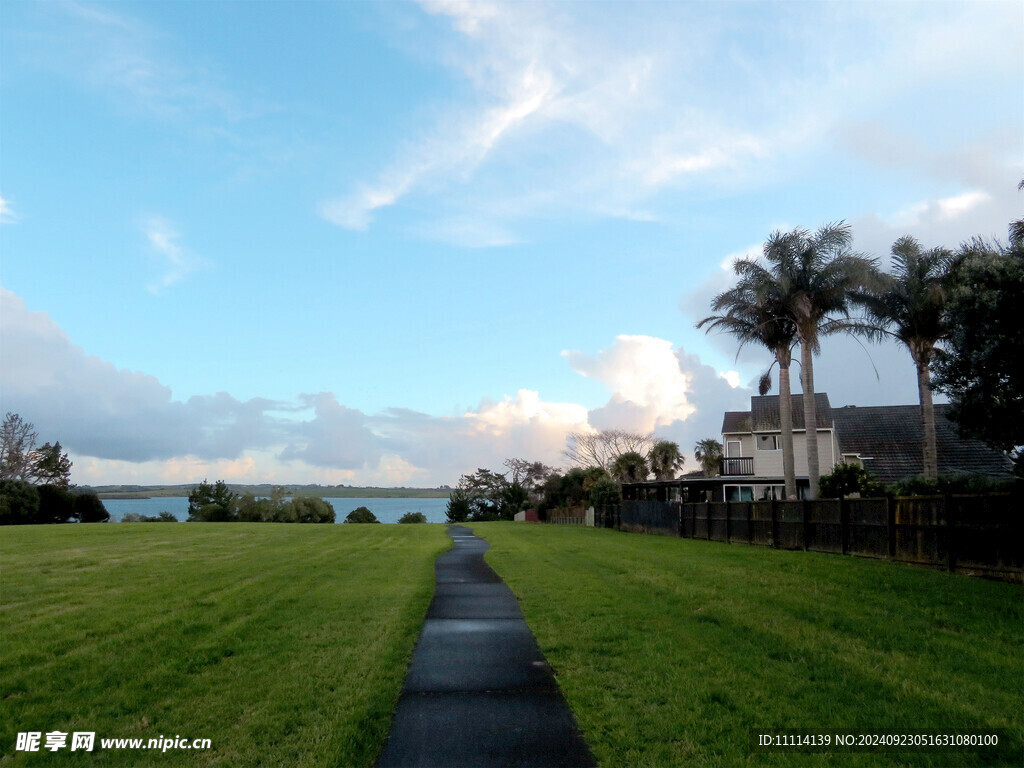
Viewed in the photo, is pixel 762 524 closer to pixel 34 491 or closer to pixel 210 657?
pixel 210 657

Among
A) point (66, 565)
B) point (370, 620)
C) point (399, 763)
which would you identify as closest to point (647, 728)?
point (399, 763)

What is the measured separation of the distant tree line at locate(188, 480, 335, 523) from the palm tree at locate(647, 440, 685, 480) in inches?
1112

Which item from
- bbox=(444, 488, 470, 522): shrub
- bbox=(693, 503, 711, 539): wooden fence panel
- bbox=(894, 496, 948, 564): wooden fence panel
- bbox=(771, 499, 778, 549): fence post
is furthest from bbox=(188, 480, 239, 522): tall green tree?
bbox=(894, 496, 948, 564): wooden fence panel

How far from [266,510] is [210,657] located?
5494 cm

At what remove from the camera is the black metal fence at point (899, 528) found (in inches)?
531

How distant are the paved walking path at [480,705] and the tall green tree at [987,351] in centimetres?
829

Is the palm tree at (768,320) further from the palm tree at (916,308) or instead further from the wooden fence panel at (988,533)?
the wooden fence panel at (988,533)

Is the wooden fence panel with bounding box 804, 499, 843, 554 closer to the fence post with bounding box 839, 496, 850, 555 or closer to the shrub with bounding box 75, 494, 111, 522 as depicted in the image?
the fence post with bounding box 839, 496, 850, 555

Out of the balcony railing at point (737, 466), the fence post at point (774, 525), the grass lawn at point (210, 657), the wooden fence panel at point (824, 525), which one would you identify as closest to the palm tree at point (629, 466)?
the balcony railing at point (737, 466)

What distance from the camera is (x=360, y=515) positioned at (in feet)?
212

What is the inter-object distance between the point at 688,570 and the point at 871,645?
7.49 metres

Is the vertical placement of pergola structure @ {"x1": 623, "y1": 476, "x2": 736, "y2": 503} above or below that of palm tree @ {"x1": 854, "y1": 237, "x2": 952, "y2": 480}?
below

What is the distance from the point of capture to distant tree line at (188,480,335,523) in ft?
196

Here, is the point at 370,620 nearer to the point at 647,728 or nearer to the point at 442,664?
the point at 442,664
